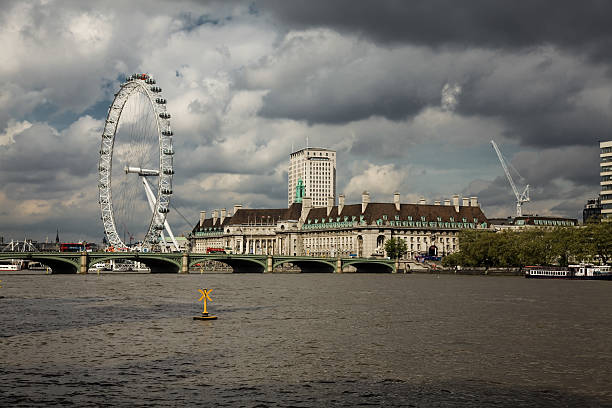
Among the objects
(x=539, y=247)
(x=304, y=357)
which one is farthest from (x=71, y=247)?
(x=304, y=357)

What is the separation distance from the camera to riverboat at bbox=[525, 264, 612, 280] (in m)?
131

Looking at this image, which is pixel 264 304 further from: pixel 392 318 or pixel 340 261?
pixel 340 261

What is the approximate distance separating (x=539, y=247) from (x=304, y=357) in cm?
12949

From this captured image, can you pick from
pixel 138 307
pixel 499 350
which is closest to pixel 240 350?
pixel 499 350

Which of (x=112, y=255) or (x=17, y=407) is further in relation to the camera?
(x=112, y=255)

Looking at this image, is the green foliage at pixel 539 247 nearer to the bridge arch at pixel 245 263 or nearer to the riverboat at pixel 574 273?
the riverboat at pixel 574 273

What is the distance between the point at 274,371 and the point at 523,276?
126426 mm

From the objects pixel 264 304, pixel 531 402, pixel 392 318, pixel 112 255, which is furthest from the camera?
pixel 112 255

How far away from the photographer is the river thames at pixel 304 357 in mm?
22641

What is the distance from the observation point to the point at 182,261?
470 ft

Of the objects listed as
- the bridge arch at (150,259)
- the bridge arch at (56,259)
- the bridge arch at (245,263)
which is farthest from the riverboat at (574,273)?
the bridge arch at (56,259)

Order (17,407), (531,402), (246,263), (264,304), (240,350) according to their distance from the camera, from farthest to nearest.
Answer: (246,263), (264,304), (240,350), (531,402), (17,407)

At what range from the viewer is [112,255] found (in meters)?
124

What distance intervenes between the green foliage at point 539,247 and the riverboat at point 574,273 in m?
3.20
